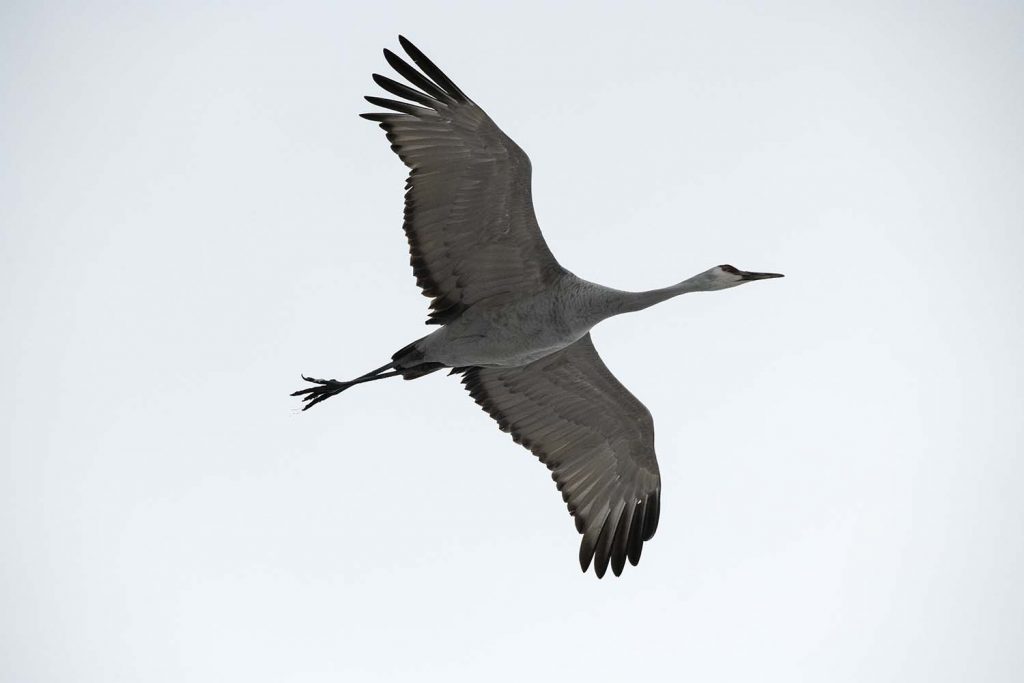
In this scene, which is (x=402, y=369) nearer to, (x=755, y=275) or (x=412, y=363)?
(x=412, y=363)

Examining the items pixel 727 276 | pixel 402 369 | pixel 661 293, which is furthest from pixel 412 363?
pixel 727 276

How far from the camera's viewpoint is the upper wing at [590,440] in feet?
46.2

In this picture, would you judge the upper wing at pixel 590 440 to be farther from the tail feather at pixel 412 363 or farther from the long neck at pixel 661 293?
the long neck at pixel 661 293

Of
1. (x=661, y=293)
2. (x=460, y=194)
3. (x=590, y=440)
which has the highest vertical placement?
(x=460, y=194)

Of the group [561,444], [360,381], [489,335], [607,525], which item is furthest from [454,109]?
[607,525]

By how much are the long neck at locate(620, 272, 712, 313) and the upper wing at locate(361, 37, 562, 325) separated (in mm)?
897

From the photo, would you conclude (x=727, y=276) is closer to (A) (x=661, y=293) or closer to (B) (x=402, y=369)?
(A) (x=661, y=293)

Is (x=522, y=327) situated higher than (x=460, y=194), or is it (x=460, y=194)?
(x=460, y=194)

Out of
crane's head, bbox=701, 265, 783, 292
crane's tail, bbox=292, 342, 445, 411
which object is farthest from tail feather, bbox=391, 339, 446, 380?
crane's head, bbox=701, 265, 783, 292

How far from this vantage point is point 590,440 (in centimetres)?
1445

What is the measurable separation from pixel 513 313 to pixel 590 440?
240cm

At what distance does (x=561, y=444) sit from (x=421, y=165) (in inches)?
162

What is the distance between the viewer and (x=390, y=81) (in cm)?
1212

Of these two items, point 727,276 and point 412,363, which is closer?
point 727,276
